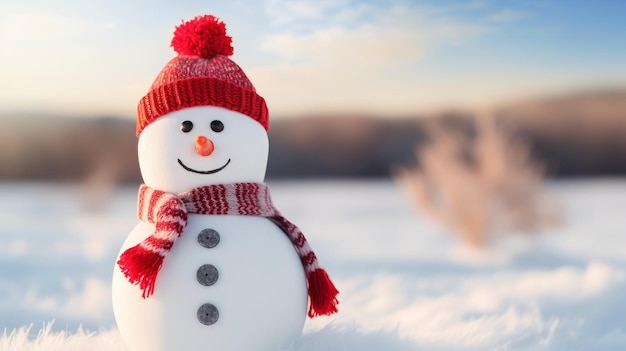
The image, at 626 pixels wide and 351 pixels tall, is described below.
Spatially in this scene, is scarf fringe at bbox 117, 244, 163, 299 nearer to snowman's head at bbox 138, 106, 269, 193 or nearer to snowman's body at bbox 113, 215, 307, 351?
snowman's body at bbox 113, 215, 307, 351

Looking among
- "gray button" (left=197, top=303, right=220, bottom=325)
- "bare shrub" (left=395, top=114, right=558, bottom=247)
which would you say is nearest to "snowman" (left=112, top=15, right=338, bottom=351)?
"gray button" (left=197, top=303, right=220, bottom=325)

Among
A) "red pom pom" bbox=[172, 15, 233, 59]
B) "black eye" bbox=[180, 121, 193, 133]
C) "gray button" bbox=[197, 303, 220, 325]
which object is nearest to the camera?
"gray button" bbox=[197, 303, 220, 325]

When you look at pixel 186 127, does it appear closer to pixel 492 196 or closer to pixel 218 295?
pixel 218 295

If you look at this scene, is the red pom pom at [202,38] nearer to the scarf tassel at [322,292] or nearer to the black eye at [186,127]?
the black eye at [186,127]

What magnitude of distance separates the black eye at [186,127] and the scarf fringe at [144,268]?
0.32 metres

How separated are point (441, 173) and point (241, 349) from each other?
Answer: 2651 mm

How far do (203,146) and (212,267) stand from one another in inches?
12.1

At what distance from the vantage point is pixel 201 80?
1.82 m

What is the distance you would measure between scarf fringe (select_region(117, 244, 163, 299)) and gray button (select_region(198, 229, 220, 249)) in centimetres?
11

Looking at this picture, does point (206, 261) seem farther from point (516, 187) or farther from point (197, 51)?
point (516, 187)

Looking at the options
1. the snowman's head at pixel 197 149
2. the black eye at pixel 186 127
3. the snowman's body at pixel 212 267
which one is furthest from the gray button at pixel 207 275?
the black eye at pixel 186 127

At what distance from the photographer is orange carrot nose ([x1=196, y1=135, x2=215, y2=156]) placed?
1.76m

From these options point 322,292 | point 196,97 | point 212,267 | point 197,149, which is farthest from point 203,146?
point 322,292

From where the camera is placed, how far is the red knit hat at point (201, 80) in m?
1.81
